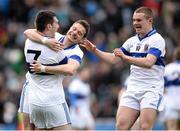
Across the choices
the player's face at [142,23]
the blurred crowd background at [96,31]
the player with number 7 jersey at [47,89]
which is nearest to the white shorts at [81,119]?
the blurred crowd background at [96,31]

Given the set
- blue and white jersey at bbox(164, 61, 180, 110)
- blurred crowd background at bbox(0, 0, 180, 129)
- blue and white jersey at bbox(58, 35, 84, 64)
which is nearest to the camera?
blue and white jersey at bbox(58, 35, 84, 64)

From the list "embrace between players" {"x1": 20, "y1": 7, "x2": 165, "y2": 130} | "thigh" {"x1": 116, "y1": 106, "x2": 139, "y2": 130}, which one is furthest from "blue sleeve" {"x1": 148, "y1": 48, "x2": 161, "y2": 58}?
"thigh" {"x1": 116, "y1": 106, "x2": 139, "y2": 130}

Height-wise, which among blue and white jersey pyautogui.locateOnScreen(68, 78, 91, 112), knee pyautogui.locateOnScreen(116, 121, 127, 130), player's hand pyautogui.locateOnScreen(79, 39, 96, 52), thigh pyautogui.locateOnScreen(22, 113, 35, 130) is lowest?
blue and white jersey pyautogui.locateOnScreen(68, 78, 91, 112)

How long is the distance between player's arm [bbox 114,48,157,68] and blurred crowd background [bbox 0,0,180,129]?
818 cm

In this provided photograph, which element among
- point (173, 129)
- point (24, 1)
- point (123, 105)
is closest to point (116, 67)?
point (24, 1)

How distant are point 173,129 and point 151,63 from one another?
15.9ft

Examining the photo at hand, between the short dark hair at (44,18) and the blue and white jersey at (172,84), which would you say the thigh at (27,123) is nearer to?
the short dark hair at (44,18)

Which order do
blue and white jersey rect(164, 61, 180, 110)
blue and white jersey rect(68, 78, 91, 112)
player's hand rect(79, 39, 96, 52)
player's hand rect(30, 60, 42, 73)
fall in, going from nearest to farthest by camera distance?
player's hand rect(30, 60, 42, 73) < player's hand rect(79, 39, 96, 52) < blue and white jersey rect(164, 61, 180, 110) < blue and white jersey rect(68, 78, 91, 112)

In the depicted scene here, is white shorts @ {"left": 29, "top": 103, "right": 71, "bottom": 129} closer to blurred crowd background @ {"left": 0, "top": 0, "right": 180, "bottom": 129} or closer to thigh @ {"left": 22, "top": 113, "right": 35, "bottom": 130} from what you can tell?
thigh @ {"left": 22, "top": 113, "right": 35, "bottom": 130}

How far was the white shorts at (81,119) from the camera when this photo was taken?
1863 centimetres

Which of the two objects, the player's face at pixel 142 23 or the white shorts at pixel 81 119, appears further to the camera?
the white shorts at pixel 81 119

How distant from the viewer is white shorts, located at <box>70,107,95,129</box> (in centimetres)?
1863

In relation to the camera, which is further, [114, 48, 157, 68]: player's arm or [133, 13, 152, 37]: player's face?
[133, 13, 152, 37]: player's face

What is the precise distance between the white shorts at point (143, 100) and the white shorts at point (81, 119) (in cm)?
671
